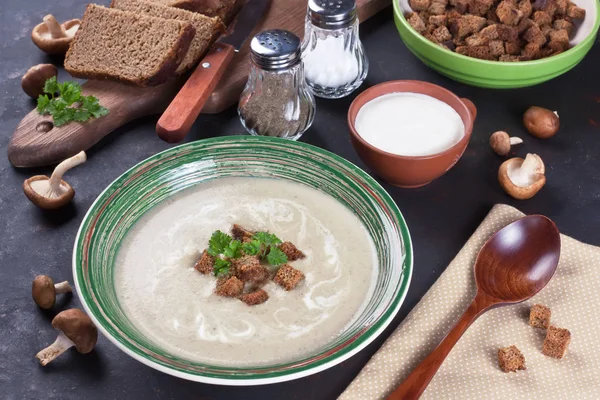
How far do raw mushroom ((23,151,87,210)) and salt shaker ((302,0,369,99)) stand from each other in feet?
2.70

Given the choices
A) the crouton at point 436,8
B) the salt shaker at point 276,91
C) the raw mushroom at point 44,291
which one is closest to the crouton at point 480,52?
the crouton at point 436,8

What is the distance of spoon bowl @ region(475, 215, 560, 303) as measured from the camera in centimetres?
195

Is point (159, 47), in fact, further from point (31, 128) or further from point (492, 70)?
point (492, 70)

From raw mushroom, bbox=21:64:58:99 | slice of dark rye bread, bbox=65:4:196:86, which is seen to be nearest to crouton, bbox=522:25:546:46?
slice of dark rye bread, bbox=65:4:196:86

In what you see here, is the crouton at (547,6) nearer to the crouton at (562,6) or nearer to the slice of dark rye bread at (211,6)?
the crouton at (562,6)

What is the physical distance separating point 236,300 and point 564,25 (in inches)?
61.1

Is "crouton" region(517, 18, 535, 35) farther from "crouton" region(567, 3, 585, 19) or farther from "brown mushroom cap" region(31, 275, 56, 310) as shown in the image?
"brown mushroom cap" region(31, 275, 56, 310)

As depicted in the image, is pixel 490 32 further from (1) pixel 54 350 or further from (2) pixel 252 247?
(1) pixel 54 350

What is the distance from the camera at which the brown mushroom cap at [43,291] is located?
188 cm

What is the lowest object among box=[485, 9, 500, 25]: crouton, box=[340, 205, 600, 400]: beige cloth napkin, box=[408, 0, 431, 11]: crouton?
box=[340, 205, 600, 400]: beige cloth napkin

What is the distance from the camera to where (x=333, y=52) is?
8.04 ft

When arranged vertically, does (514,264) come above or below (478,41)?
below

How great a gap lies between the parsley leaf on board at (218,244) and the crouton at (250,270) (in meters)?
0.05

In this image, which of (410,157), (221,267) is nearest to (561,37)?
(410,157)
